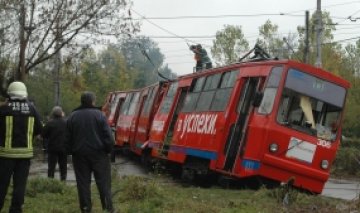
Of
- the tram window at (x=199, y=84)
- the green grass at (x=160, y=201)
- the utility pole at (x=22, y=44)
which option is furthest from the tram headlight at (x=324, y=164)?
the utility pole at (x=22, y=44)

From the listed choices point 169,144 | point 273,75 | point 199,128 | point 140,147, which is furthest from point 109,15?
point 273,75

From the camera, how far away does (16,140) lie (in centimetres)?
843

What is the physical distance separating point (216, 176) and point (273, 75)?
429cm

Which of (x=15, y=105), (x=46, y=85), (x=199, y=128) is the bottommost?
(x=46, y=85)

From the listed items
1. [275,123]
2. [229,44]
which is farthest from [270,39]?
[275,123]

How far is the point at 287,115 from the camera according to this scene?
Result: 13305mm

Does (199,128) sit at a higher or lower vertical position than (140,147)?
higher

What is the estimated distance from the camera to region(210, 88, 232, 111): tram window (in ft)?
48.7

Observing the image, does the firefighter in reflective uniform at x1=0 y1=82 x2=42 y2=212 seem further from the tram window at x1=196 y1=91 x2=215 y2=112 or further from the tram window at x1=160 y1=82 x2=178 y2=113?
the tram window at x1=160 y1=82 x2=178 y2=113

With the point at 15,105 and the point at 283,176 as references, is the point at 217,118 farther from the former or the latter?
the point at 15,105

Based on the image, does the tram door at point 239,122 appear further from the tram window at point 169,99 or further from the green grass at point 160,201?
the tram window at point 169,99

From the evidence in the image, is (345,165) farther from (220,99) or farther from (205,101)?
(220,99)

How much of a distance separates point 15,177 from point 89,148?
3.49 feet

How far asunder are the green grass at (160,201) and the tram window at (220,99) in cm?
301
